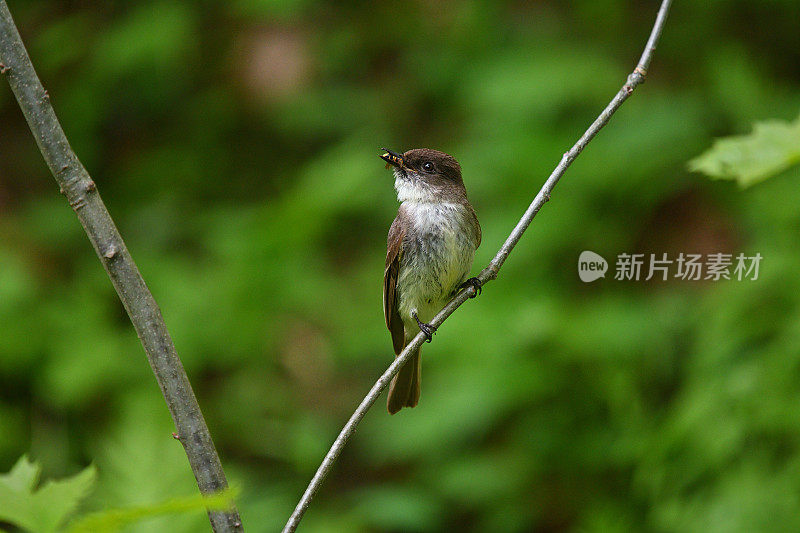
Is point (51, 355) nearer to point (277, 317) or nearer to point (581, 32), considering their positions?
point (277, 317)

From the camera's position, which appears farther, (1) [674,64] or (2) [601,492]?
(1) [674,64]

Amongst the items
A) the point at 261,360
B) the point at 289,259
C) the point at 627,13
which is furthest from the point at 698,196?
the point at 261,360

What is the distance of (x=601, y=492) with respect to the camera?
3686 mm

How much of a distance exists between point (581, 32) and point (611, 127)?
32.3 inches

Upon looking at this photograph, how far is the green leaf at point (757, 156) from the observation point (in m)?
1.48

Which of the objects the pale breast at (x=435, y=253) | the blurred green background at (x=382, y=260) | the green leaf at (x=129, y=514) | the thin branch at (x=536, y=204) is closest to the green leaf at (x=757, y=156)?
the thin branch at (x=536, y=204)

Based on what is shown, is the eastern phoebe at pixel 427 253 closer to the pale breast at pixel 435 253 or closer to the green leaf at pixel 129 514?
the pale breast at pixel 435 253

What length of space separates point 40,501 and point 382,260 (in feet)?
10.7

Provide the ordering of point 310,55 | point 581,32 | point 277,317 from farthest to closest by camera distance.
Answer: point 310,55, point 581,32, point 277,317

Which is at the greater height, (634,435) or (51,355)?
(51,355)

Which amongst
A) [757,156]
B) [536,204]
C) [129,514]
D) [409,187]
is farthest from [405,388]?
[129,514]

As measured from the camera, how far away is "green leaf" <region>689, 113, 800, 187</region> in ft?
4.85

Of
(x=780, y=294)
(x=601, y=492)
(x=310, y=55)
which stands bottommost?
(x=601, y=492)

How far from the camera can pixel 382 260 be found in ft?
14.4
